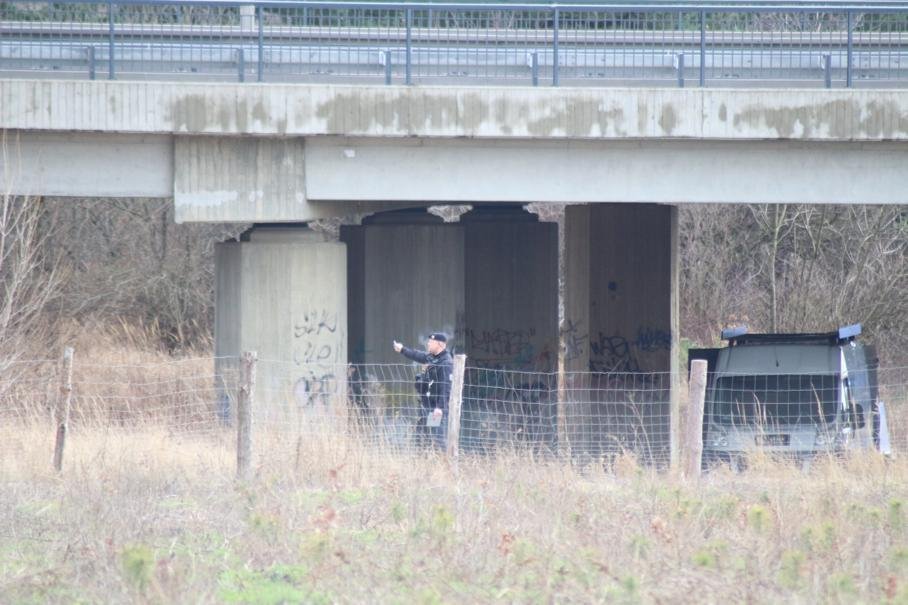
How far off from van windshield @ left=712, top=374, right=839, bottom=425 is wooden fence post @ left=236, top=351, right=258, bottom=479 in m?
5.15

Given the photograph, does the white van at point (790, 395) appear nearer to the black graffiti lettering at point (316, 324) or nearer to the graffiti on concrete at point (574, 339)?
the black graffiti lettering at point (316, 324)

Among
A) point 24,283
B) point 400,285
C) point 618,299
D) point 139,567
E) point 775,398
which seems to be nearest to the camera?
point 139,567

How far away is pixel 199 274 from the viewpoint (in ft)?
75.0

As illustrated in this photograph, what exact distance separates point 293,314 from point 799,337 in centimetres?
563

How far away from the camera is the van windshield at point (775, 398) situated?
38.0 ft

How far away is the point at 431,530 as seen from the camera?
6742 mm

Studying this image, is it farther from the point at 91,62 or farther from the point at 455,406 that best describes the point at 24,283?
the point at 455,406

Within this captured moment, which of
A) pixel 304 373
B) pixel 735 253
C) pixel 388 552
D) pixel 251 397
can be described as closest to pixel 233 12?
pixel 304 373

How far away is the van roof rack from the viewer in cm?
1169

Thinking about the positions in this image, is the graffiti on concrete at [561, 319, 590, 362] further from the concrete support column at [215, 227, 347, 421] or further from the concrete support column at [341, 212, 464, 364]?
the concrete support column at [215, 227, 347, 421]

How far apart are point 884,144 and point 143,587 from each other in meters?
10.1

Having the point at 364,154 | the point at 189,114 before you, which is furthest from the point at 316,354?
the point at 189,114

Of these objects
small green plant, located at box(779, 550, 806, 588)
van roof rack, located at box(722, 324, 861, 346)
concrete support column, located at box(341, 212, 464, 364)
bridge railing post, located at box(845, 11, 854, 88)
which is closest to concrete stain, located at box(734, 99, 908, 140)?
bridge railing post, located at box(845, 11, 854, 88)

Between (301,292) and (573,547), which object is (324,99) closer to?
(301,292)
